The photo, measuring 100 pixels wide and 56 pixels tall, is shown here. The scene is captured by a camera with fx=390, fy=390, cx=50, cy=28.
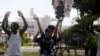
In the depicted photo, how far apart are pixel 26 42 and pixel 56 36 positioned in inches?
1150

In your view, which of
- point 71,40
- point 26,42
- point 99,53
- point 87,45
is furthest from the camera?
point 26,42

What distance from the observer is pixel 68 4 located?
59.5ft

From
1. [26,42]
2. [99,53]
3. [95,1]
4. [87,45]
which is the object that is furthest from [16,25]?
[26,42]

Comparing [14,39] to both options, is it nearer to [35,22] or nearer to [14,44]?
[14,44]

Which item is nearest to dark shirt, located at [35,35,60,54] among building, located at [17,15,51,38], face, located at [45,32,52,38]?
face, located at [45,32,52,38]

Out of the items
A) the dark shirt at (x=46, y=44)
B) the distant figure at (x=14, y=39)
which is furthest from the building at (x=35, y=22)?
the dark shirt at (x=46, y=44)

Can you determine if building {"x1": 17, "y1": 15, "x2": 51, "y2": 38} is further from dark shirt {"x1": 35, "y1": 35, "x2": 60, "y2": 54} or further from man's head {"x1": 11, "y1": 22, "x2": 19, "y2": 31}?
dark shirt {"x1": 35, "y1": 35, "x2": 60, "y2": 54}

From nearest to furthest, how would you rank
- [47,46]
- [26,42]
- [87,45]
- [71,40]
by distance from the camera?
[47,46] < [87,45] < [71,40] < [26,42]

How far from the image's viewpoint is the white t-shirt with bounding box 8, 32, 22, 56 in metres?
8.14

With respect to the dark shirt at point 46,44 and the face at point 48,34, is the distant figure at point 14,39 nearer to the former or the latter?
the dark shirt at point 46,44

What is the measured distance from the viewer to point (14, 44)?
818 centimetres

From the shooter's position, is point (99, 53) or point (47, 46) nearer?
point (47, 46)

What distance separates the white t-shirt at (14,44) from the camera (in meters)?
8.14

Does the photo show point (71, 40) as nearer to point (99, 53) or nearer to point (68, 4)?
point (68, 4)
